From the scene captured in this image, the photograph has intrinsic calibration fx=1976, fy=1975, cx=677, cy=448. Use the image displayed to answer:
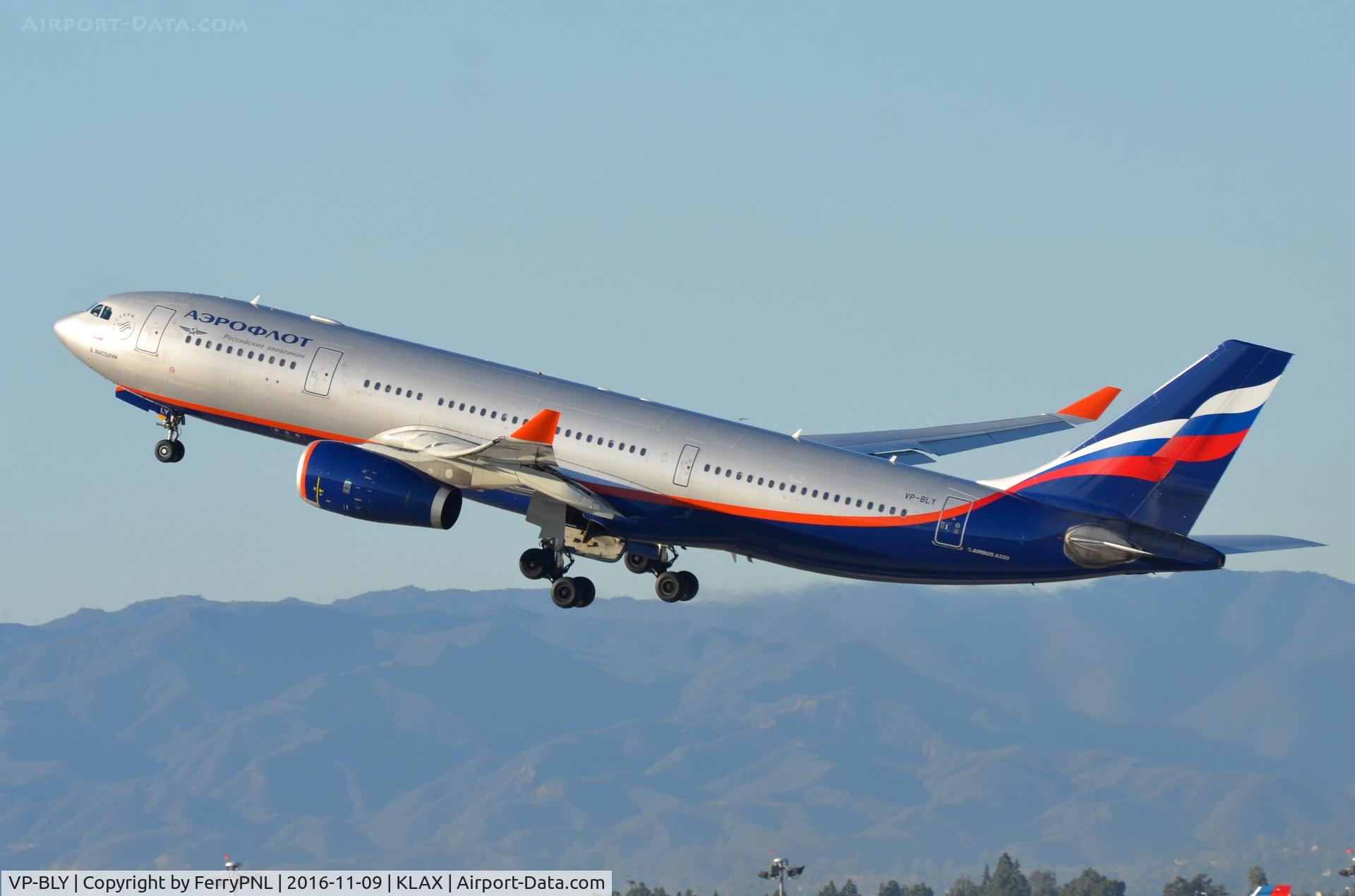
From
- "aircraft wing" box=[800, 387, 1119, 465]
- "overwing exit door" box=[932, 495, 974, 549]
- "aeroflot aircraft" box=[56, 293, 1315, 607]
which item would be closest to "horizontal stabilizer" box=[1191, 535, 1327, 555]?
"aeroflot aircraft" box=[56, 293, 1315, 607]

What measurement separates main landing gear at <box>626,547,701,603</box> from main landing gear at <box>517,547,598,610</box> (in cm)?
262

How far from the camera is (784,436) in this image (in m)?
56.0

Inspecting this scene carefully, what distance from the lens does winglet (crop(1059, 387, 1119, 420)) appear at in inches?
2527

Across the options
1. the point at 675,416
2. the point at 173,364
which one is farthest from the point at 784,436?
the point at 173,364

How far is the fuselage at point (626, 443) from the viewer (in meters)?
53.3

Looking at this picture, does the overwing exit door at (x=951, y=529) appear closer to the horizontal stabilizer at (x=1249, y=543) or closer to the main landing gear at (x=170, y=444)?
the horizontal stabilizer at (x=1249, y=543)

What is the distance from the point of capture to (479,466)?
55.4 meters

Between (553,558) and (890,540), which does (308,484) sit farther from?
(890,540)

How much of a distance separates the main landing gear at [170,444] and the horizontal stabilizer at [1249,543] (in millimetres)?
31930

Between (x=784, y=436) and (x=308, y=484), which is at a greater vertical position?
(x=784, y=436)

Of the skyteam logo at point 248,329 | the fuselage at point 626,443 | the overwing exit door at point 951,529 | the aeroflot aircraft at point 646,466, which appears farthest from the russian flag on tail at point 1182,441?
the skyteam logo at point 248,329

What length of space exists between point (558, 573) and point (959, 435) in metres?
15.2

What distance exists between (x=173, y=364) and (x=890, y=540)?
22993mm

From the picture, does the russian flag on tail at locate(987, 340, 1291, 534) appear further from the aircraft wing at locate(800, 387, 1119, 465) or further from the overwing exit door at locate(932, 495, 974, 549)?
the aircraft wing at locate(800, 387, 1119, 465)
